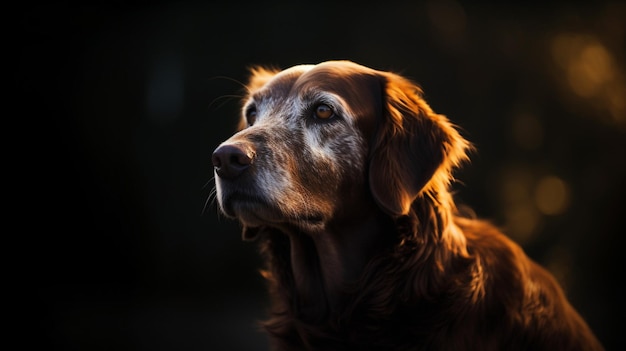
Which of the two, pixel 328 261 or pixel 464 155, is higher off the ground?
pixel 464 155

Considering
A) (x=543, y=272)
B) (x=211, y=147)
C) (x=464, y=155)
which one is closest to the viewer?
(x=464, y=155)

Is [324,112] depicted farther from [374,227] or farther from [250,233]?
[250,233]

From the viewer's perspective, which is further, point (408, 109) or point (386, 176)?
point (408, 109)

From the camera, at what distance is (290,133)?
2.35 m

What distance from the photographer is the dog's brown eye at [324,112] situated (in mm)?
2373

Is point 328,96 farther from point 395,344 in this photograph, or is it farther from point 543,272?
point 543,272

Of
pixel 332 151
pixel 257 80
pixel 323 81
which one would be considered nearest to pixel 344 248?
pixel 332 151

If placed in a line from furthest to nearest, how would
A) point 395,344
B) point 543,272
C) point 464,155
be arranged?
point 543,272 → point 464,155 → point 395,344

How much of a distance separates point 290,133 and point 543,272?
1383 millimetres

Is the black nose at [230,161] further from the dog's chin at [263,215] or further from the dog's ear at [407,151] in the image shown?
the dog's ear at [407,151]

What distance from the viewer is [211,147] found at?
225 inches

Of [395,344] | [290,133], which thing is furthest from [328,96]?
[395,344]

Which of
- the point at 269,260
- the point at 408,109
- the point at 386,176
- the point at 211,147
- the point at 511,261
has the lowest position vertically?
the point at 211,147

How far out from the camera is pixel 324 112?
2379 millimetres
